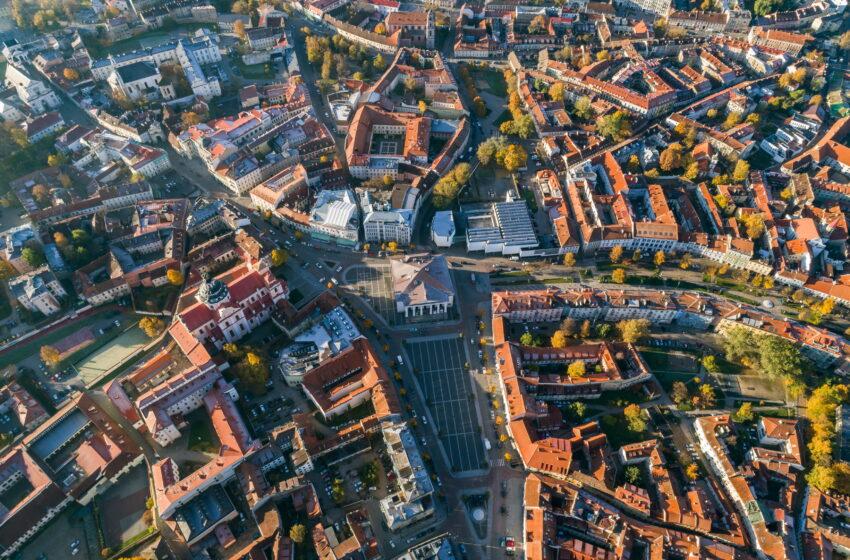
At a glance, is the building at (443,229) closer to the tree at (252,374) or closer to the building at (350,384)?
the building at (350,384)

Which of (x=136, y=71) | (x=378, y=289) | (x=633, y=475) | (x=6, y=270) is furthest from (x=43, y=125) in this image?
(x=633, y=475)

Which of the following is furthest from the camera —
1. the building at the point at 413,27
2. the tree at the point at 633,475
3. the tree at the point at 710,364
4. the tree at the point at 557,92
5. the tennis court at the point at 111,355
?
the building at the point at 413,27

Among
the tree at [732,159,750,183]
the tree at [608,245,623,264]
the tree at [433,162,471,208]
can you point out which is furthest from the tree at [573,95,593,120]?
the tree at [608,245,623,264]

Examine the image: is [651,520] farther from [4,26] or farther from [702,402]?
[4,26]

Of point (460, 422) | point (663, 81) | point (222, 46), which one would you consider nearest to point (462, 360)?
point (460, 422)

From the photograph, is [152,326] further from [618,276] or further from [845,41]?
[845,41]

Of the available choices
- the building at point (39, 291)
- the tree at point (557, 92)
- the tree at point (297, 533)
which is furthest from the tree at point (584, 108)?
the building at point (39, 291)
